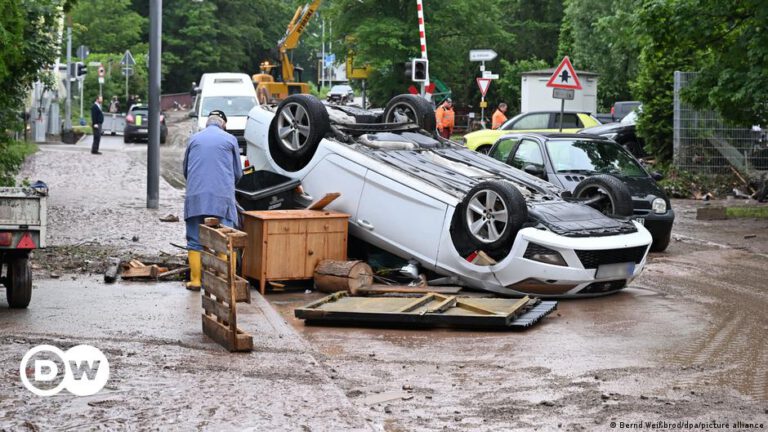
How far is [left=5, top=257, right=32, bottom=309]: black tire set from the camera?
10.4 m

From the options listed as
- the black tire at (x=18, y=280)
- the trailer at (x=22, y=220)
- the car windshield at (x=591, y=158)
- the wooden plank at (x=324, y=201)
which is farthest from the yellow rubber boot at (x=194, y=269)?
the car windshield at (x=591, y=158)

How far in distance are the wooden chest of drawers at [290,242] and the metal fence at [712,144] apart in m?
15.1

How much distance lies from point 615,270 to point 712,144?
15391 millimetres

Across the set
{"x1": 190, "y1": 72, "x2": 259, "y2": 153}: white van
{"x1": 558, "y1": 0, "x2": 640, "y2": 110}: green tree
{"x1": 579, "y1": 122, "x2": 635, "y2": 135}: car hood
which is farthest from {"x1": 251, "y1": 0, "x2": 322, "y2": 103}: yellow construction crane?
{"x1": 579, "y1": 122, "x2": 635, "y2": 135}: car hood

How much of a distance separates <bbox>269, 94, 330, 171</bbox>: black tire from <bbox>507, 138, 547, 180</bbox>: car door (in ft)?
11.3

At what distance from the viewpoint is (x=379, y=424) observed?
271 inches

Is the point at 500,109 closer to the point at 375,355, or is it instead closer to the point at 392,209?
the point at 392,209

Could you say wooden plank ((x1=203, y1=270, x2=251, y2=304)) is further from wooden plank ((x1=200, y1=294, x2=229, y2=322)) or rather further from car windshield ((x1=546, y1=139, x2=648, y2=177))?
car windshield ((x1=546, y1=139, x2=648, y2=177))

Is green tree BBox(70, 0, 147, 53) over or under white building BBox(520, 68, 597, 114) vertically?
over

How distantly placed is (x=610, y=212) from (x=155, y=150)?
9.61 meters

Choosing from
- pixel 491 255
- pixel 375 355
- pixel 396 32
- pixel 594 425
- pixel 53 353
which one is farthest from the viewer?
pixel 396 32

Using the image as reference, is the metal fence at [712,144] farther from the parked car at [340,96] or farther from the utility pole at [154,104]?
the utility pole at [154,104]

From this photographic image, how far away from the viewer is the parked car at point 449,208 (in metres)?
11.5

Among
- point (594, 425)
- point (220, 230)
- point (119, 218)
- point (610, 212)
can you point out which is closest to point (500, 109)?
point (119, 218)
